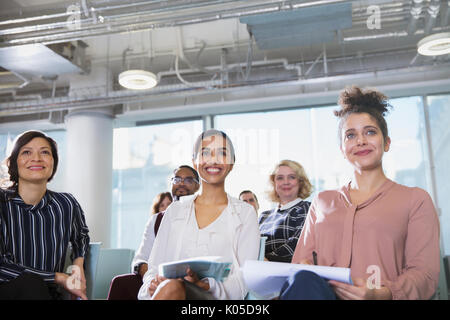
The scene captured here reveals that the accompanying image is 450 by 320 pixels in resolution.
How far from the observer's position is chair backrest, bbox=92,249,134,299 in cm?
346

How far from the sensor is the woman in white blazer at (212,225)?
67.2 inches

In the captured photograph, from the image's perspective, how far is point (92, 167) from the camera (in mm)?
6168

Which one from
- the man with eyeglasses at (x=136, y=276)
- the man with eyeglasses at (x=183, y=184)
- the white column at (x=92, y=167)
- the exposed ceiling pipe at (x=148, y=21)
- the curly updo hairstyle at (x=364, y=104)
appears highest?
the exposed ceiling pipe at (x=148, y=21)

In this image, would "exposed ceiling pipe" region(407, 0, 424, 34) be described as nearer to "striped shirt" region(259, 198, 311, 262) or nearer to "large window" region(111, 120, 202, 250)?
"striped shirt" region(259, 198, 311, 262)

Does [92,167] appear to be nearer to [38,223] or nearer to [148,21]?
[148,21]

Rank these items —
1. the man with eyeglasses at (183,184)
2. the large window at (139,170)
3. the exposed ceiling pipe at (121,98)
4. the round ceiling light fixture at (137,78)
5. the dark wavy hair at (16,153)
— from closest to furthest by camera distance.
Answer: the dark wavy hair at (16,153) → the man with eyeglasses at (183,184) → the round ceiling light fixture at (137,78) → the exposed ceiling pipe at (121,98) → the large window at (139,170)

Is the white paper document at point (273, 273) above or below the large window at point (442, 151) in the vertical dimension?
below

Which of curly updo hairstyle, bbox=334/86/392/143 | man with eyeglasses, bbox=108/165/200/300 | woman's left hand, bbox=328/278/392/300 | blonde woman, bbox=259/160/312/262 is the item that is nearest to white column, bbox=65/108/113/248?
man with eyeglasses, bbox=108/165/200/300

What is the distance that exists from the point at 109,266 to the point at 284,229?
1.72 m

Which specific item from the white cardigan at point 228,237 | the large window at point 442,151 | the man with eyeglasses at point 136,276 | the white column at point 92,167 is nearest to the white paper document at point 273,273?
the white cardigan at point 228,237

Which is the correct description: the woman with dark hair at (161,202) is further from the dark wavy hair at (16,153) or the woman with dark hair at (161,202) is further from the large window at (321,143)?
the large window at (321,143)

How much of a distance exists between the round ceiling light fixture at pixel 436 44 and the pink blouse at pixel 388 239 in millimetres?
3121

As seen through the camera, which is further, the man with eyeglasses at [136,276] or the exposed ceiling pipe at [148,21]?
the exposed ceiling pipe at [148,21]
